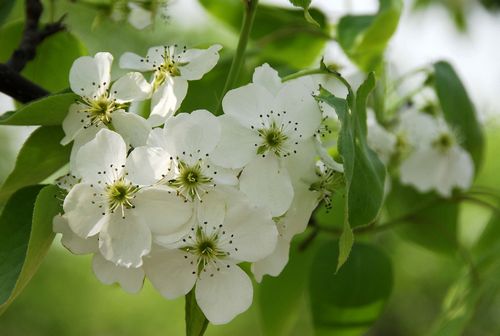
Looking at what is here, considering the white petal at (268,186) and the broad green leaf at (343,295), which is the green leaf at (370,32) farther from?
the white petal at (268,186)

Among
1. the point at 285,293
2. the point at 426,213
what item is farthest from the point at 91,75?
the point at 426,213

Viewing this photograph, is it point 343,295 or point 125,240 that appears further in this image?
point 343,295

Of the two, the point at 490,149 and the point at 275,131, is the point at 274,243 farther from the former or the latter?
the point at 490,149

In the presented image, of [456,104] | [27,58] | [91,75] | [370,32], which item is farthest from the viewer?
[456,104]

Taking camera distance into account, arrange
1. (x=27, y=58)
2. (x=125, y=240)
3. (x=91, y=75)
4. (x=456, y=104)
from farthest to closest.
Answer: (x=456, y=104)
(x=27, y=58)
(x=91, y=75)
(x=125, y=240)

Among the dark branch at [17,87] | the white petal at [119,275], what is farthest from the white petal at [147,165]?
the dark branch at [17,87]

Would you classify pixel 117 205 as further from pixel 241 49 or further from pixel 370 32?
pixel 370 32

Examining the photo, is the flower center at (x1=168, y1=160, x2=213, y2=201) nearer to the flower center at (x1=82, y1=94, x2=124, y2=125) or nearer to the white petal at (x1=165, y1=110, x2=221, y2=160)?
the white petal at (x1=165, y1=110, x2=221, y2=160)
